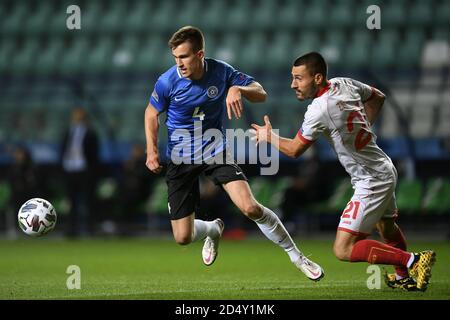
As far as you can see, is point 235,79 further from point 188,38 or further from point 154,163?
point 154,163

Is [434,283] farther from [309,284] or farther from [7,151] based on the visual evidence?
[7,151]

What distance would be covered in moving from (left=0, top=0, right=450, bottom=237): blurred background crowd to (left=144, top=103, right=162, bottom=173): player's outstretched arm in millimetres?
6513

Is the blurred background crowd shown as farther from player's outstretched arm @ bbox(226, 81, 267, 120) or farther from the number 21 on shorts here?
the number 21 on shorts

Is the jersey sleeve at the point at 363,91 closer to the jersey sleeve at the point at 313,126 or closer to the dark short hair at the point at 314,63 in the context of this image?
the dark short hair at the point at 314,63

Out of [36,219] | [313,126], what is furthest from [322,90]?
[36,219]

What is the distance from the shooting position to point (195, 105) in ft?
25.3

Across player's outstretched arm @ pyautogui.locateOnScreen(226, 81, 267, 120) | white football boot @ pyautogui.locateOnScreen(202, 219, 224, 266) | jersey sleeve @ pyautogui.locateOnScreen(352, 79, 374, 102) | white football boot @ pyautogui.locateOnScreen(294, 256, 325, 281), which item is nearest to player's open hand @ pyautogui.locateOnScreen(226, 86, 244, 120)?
player's outstretched arm @ pyautogui.locateOnScreen(226, 81, 267, 120)

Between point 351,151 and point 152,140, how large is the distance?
5.47 ft

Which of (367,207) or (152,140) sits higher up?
(152,140)

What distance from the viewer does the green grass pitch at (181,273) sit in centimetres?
683

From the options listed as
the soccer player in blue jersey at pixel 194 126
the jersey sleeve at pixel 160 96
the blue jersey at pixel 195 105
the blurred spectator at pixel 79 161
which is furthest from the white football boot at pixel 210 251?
the blurred spectator at pixel 79 161

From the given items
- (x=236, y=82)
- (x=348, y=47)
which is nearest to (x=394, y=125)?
(x=348, y=47)

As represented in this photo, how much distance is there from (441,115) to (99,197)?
5.81 metres

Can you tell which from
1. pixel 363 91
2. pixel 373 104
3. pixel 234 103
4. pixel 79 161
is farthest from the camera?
pixel 79 161
